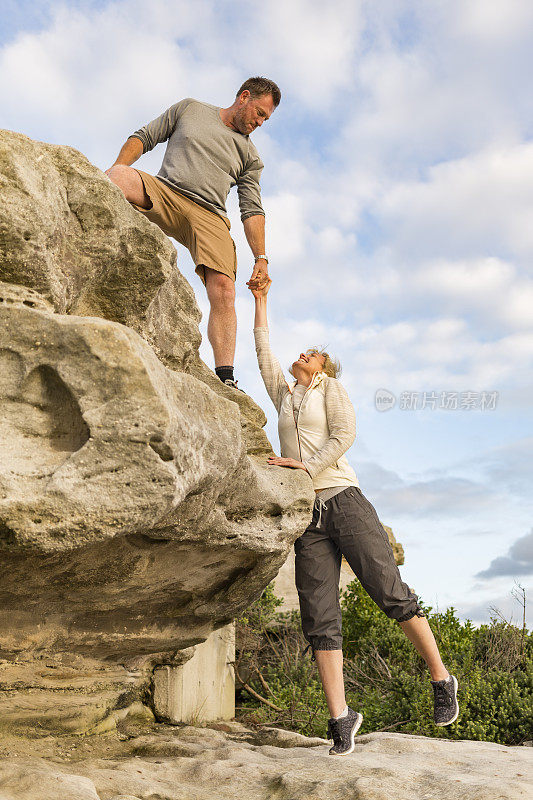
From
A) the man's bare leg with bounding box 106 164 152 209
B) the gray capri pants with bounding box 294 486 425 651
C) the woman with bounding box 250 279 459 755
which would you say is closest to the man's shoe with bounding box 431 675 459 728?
the woman with bounding box 250 279 459 755

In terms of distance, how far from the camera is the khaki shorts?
4859 mm

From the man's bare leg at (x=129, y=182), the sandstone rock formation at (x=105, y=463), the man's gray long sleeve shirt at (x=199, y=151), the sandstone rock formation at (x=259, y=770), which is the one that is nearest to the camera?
the sandstone rock formation at (x=105, y=463)

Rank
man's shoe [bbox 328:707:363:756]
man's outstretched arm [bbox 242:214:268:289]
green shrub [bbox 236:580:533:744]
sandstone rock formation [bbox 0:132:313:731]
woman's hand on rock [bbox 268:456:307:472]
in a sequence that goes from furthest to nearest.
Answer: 1. green shrub [bbox 236:580:533:744]
2. man's outstretched arm [bbox 242:214:268:289]
3. woman's hand on rock [bbox 268:456:307:472]
4. man's shoe [bbox 328:707:363:756]
5. sandstone rock formation [bbox 0:132:313:731]

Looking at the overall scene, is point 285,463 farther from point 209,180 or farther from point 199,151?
point 199,151

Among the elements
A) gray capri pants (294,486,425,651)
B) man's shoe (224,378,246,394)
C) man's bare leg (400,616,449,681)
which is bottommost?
man's bare leg (400,616,449,681)

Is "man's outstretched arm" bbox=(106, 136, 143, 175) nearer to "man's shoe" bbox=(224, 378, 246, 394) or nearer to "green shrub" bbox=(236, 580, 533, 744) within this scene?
"man's shoe" bbox=(224, 378, 246, 394)

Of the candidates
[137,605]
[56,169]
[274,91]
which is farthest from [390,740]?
[274,91]

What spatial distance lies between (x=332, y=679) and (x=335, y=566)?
67cm

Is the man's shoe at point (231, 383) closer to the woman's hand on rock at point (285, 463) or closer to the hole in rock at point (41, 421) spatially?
the woman's hand on rock at point (285, 463)

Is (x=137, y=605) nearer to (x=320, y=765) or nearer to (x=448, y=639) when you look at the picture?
(x=320, y=765)

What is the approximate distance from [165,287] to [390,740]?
3.20 meters

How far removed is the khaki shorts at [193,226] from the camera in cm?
486

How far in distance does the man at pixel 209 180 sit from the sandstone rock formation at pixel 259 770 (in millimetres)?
2412

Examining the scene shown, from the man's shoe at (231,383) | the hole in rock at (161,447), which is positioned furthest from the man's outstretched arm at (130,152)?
the hole in rock at (161,447)
